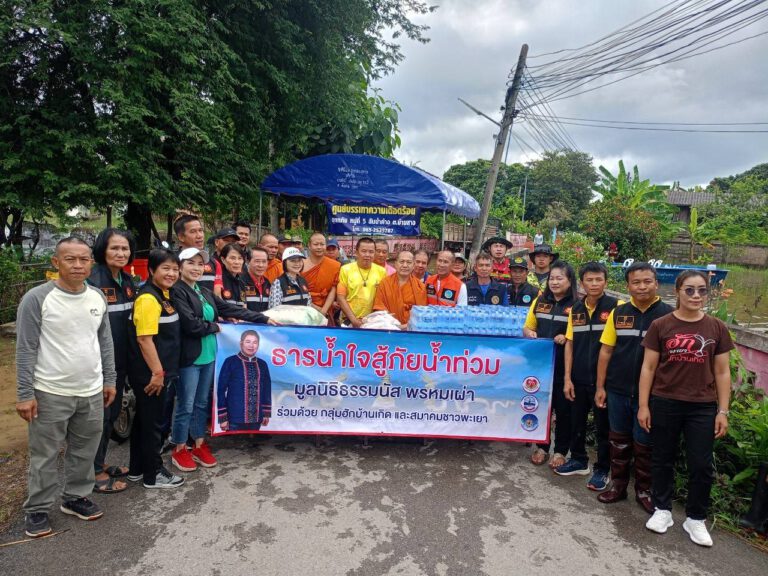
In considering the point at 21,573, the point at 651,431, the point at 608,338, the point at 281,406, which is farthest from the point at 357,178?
the point at 21,573

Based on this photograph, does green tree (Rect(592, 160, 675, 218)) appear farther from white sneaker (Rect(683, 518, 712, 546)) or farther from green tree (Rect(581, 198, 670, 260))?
white sneaker (Rect(683, 518, 712, 546))

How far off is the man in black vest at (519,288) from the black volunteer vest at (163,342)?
11.2 ft

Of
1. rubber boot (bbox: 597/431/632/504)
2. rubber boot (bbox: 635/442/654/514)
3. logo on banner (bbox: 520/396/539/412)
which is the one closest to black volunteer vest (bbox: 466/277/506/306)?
logo on banner (bbox: 520/396/539/412)

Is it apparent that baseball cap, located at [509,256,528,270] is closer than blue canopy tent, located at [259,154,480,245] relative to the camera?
Yes

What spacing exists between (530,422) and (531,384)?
1.09 feet

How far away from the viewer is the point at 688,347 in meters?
2.83

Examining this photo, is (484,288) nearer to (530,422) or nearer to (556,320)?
(556,320)

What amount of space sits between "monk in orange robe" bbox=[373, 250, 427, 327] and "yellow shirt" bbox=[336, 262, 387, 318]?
18cm

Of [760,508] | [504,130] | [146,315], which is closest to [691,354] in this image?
[760,508]

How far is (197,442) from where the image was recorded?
3.60 meters

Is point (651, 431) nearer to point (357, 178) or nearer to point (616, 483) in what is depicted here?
point (616, 483)

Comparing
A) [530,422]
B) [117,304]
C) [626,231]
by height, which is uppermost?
[626,231]

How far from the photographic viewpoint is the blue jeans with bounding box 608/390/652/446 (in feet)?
10.6

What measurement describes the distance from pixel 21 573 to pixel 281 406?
1820mm
